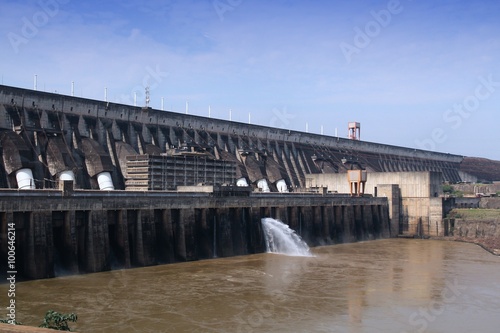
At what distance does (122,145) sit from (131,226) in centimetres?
2189

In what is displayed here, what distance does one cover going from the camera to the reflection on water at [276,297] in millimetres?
21125

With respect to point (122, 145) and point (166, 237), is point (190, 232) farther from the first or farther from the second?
point (122, 145)

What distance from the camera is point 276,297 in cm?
2573

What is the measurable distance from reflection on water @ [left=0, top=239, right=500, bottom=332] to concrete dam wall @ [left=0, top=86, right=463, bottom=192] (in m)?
15.7

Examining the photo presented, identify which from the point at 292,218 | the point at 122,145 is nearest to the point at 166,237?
the point at 292,218

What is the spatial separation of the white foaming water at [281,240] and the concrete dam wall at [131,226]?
2.13 ft

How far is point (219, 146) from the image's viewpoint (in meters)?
67.6

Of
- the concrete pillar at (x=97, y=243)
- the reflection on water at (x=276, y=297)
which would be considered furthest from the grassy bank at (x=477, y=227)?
the concrete pillar at (x=97, y=243)

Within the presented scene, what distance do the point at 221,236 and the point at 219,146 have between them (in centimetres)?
2920

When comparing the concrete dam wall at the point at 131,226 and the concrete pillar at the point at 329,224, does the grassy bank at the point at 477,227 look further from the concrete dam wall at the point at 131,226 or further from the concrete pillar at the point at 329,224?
the concrete dam wall at the point at 131,226

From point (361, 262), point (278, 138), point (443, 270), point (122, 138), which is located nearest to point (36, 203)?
point (361, 262)

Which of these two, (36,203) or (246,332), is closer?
(246,332)

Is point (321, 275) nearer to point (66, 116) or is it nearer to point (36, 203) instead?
point (36, 203)

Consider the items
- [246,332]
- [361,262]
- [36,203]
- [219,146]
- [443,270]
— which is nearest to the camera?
[246,332]
